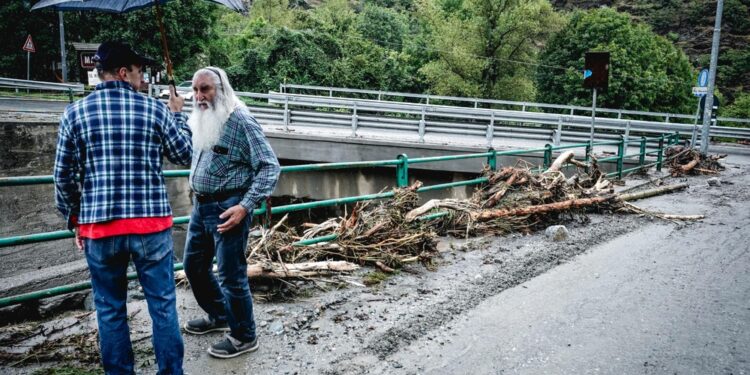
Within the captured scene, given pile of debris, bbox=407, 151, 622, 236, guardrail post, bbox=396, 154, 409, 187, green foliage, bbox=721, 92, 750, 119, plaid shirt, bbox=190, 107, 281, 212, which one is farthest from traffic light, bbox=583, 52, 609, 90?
green foliage, bbox=721, 92, 750, 119

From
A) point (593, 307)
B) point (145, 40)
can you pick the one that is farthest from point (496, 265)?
point (145, 40)

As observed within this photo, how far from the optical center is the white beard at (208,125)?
117 inches

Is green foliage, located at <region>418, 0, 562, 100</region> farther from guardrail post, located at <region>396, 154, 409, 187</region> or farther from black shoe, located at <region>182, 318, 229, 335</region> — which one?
black shoe, located at <region>182, 318, 229, 335</region>

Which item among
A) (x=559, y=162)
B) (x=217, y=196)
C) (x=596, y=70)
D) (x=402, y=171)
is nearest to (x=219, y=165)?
(x=217, y=196)

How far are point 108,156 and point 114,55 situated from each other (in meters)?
0.51

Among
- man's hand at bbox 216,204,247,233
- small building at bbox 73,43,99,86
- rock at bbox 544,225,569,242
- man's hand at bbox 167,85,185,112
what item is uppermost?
small building at bbox 73,43,99,86

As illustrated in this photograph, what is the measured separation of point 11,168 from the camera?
1166 cm

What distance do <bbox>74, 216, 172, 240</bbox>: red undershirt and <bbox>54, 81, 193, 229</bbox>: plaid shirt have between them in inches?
1.0

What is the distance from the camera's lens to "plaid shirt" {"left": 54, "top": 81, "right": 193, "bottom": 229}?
95.0 inches

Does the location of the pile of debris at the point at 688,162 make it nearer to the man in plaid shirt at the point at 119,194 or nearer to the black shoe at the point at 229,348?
the black shoe at the point at 229,348

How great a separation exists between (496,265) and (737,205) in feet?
24.2

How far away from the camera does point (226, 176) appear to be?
3027 millimetres

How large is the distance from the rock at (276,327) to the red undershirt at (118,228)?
5.00ft

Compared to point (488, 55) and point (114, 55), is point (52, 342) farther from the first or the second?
point (488, 55)
